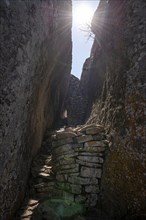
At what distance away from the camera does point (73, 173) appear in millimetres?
4273

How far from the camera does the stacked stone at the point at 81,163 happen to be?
415 cm

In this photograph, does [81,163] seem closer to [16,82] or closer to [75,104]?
A: [16,82]

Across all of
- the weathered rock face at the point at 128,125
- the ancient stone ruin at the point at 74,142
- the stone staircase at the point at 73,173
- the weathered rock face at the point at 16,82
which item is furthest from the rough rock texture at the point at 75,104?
the weathered rock face at the point at 16,82

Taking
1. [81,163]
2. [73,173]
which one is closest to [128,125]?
[81,163]

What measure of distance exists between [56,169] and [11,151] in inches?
59.0

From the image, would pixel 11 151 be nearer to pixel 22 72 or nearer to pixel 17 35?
pixel 22 72

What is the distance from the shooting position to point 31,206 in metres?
4.02

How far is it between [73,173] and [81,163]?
0.84 ft

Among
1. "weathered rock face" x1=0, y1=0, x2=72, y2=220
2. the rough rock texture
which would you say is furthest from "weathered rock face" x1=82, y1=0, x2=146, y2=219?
the rough rock texture

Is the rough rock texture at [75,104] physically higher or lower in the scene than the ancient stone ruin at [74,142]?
higher

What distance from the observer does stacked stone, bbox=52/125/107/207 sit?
13.6 feet

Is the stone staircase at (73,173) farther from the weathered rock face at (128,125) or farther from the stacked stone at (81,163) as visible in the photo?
the weathered rock face at (128,125)

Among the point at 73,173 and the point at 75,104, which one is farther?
the point at 75,104

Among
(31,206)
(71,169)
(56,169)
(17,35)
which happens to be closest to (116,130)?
(71,169)
